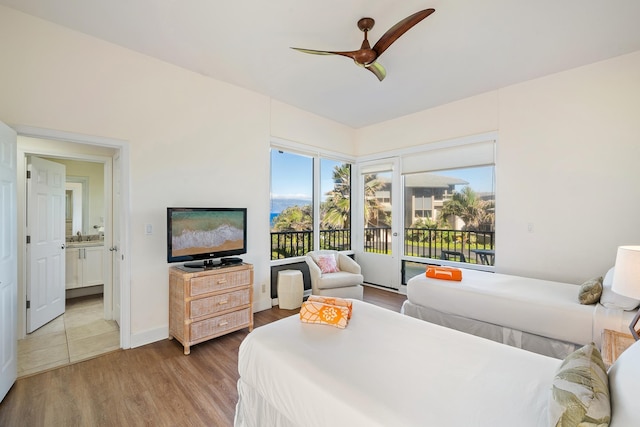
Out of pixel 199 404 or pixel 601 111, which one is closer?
pixel 199 404

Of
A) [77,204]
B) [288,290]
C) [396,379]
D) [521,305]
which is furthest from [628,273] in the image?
[77,204]

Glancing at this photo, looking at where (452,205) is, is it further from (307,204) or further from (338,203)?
(307,204)

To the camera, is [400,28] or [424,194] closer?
[400,28]

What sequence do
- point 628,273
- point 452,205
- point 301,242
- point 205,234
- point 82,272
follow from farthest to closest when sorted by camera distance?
point 301,242 → point 82,272 → point 452,205 → point 205,234 → point 628,273

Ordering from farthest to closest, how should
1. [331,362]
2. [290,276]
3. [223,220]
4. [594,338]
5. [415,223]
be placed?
[415,223], [290,276], [223,220], [594,338], [331,362]

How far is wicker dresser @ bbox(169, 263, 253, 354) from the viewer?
2646 millimetres

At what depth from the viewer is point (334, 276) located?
12.6ft

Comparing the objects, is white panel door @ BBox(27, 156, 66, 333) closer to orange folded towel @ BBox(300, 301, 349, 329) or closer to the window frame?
the window frame

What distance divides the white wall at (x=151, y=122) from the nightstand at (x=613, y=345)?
331 centimetres

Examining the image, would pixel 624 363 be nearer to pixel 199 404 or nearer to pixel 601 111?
pixel 199 404

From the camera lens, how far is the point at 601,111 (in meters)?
2.90

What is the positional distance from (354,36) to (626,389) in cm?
278

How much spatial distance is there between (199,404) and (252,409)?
2.16 feet

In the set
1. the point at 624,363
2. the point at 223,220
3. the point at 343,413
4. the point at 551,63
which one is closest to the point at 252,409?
the point at 343,413
